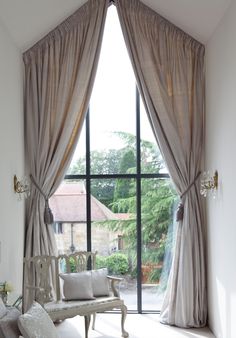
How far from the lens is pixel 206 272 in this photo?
19.4ft

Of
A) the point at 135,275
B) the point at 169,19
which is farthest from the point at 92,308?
the point at 169,19

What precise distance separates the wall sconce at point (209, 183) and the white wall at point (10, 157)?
2175 millimetres

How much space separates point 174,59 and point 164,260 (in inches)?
102

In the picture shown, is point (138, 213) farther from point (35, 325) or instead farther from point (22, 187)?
point (35, 325)

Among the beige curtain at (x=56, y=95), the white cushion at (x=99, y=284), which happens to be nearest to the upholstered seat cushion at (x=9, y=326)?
the white cushion at (x=99, y=284)

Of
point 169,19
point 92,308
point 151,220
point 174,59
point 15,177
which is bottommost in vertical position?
point 92,308

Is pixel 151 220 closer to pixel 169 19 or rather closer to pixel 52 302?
pixel 52 302

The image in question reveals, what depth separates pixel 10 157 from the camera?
5406mm

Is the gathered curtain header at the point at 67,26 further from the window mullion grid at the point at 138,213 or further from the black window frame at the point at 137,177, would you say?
the window mullion grid at the point at 138,213

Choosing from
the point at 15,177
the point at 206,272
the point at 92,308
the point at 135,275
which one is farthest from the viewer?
the point at 135,275

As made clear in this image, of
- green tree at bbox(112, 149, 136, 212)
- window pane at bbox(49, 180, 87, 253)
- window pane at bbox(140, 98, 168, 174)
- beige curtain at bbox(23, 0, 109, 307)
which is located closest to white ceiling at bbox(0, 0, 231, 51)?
beige curtain at bbox(23, 0, 109, 307)

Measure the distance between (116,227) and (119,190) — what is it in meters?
0.49

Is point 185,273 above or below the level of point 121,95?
below

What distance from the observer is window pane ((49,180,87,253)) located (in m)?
6.38
